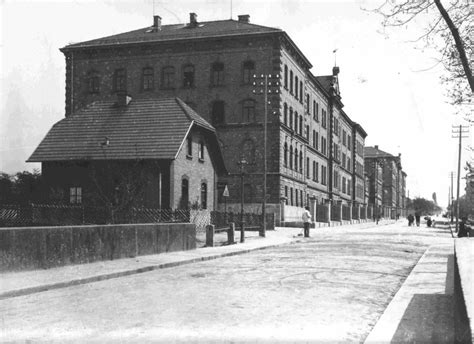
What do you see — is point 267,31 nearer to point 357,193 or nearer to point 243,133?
point 243,133

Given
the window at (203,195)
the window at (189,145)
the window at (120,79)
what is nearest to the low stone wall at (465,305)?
the window at (189,145)

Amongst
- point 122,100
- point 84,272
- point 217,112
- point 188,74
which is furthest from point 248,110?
point 84,272

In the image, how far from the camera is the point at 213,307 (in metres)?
7.67

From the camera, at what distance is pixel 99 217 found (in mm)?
21562

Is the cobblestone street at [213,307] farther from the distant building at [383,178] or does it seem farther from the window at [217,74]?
the distant building at [383,178]

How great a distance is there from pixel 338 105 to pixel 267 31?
32.2 meters

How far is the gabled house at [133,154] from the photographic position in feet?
99.0

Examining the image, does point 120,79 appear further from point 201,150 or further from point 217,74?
point 201,150

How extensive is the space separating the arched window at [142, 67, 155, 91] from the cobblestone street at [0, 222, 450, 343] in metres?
37.9

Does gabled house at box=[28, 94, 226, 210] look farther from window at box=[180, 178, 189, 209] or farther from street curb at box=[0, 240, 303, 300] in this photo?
street curb at box=[0, 240, 303, 300]

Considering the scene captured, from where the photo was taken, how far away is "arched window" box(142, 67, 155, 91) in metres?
48.8

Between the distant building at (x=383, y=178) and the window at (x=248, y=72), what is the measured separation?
77278 mm

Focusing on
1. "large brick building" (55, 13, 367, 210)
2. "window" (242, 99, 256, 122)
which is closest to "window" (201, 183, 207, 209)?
"large brick building" (55, 13, 367, 210)

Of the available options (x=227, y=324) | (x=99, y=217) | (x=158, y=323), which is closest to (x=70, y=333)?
(x=158, y=323)
